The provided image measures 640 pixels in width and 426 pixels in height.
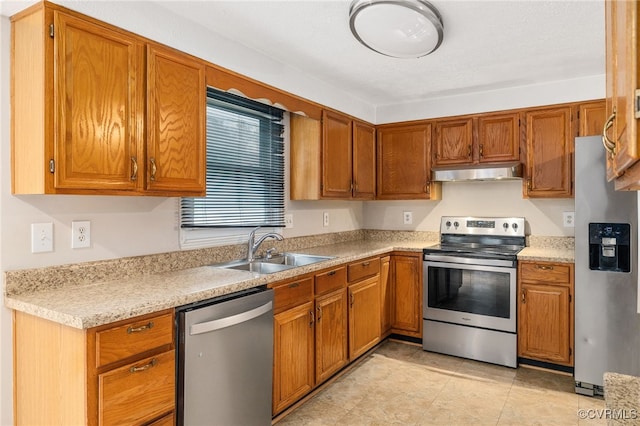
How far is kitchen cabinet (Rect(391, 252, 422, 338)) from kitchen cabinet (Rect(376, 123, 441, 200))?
0.67 m

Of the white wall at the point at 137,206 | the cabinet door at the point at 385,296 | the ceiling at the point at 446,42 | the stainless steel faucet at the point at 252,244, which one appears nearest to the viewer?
the white wall at the point at 137,206

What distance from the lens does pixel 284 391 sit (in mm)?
2496

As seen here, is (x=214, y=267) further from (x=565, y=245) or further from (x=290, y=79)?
(x=565, y=245)

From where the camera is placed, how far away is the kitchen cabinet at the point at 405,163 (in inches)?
159

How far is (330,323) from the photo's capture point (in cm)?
295

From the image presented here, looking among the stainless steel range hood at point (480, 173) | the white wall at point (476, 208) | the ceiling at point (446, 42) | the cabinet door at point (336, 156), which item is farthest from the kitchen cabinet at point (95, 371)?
the white wall at point (476, 208)

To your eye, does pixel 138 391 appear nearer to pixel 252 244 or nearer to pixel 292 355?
pixel 292 355

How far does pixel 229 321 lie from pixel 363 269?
158 cm

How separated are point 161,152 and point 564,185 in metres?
3.11

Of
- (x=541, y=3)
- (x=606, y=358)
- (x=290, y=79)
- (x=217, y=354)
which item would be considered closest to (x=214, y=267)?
(x=217, y=354)

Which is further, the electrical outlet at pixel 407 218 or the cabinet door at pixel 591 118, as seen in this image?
the electrical outlet at pixel 407 218

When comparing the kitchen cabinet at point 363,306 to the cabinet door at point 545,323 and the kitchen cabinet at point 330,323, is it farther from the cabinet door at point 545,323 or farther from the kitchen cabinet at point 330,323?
the cabinet door at point 545,323

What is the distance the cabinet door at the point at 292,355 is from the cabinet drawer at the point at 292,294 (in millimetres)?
37

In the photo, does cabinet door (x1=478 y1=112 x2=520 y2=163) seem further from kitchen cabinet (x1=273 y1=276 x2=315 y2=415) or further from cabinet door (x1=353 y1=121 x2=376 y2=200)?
kitchen cabinet (x1=273 y1=276 x2=315 y2=415)
